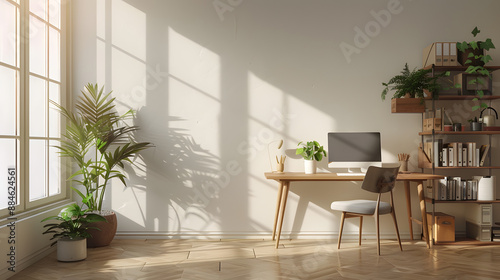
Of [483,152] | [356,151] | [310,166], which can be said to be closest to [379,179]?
[356,151]

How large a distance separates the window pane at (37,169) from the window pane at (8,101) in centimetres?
47

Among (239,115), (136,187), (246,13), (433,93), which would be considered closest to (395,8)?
(433,93)

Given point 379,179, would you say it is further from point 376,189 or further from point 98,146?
point 98,146

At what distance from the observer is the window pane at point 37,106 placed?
13.7 ft

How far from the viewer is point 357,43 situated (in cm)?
506

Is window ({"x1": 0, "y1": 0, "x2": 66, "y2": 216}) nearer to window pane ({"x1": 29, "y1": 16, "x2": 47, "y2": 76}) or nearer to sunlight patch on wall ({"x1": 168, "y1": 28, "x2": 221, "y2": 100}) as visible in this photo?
window pane ({"x1": 29, "y1": 16, "x2": 47, "y2": 76})

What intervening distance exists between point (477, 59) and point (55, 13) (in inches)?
170

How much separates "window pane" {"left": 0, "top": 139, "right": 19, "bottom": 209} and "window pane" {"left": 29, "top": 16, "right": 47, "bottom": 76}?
2.69 feet

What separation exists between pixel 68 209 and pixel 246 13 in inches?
105

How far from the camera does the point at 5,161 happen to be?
3600 mm

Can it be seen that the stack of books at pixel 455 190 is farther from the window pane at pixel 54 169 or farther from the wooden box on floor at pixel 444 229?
the window pane at pixel 54 169

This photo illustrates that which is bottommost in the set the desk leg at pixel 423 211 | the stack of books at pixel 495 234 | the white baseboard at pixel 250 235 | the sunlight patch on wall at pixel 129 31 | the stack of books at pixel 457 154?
the white baseboard at pixel 250 235

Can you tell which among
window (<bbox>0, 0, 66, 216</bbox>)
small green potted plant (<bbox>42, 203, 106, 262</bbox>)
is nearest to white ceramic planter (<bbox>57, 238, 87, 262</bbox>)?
small green potted plant (<bbox>42, 203, 106, 262</bbox>)

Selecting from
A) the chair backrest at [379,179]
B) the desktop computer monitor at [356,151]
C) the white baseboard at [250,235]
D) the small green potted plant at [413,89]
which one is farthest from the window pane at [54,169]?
the small green potted plant at [413,89]
